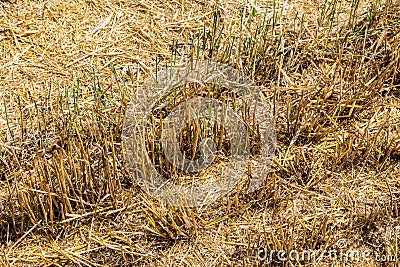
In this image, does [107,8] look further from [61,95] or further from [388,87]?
[388,87]

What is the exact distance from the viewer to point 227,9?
3.64 metres

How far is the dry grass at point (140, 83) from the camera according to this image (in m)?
2.74

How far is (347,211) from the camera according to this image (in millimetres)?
2889

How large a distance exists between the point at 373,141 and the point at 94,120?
130 centimetres

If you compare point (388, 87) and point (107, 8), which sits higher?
point (107, 8)

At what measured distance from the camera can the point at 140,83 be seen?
3.27 m

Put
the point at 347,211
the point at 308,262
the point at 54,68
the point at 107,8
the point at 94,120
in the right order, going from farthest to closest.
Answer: the point at 107,8 → the point at 54,68 → the point at 94,120 → the point at 347,211 → the point at 308,262

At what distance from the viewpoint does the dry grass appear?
2.74 m

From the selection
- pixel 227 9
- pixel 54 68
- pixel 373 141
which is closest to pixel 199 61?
pixel 227 9

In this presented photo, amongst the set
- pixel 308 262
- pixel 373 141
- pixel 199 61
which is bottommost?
pixel 308 262

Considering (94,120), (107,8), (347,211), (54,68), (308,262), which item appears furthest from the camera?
(107,8)

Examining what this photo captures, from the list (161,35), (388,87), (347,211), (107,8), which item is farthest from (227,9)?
(347,211)

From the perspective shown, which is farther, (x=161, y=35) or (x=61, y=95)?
(x=161, y=35)

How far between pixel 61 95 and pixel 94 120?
0.19 metres
